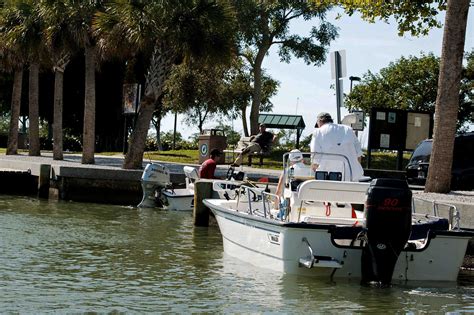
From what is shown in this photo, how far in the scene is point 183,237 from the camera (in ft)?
61.3

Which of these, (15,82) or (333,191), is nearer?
(333,191)

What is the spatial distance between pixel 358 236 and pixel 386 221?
590 mm

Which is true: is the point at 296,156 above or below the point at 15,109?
below

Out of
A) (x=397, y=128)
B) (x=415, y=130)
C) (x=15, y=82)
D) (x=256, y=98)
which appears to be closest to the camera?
(x=397, y=128)

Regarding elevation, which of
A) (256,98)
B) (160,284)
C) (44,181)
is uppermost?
(256,98)

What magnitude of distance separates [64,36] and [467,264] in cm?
2154

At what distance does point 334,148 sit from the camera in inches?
537

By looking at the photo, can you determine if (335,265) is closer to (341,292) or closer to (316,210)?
(341,292)

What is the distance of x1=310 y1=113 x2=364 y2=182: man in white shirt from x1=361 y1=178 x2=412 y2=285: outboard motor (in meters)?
1.87

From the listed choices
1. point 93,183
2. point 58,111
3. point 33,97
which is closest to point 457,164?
point 93,183

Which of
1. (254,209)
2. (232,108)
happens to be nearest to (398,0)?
(254,209)

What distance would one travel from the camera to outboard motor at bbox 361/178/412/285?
11680mm

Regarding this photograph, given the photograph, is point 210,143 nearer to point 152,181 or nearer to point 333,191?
point 152,181

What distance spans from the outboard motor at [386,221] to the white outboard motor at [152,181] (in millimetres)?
13125
